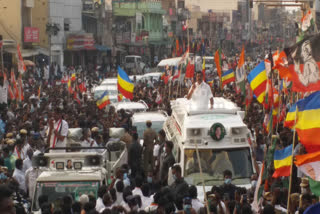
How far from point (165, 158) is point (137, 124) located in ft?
18.7

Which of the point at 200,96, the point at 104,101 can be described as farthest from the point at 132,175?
the point at 104,101

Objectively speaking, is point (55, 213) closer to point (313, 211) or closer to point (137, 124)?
point (313, 211)

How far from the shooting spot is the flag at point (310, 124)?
796cm

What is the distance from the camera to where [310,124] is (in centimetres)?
805

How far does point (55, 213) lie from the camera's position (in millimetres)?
8906

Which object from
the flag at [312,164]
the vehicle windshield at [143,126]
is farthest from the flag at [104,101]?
the flag at [312,164]

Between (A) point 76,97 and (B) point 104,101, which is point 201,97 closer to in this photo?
(B) point 104,101

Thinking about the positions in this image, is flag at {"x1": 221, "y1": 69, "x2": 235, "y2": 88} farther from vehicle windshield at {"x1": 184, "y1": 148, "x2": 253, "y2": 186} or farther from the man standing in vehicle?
vehicle windshield at {"x1": 184, "y1": 148, "x2": 253, "y2": 186}

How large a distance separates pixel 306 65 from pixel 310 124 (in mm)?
1274

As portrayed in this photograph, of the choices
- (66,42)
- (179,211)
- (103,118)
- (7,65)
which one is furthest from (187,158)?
(66,42)

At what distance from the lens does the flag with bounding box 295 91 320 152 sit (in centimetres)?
796

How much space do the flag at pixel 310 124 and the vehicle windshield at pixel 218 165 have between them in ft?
13.8

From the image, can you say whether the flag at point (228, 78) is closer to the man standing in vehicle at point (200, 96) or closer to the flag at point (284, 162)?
the man standing in vehicle at point (200, 96)

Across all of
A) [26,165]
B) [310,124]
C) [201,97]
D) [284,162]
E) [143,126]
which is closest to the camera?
[310,124]
